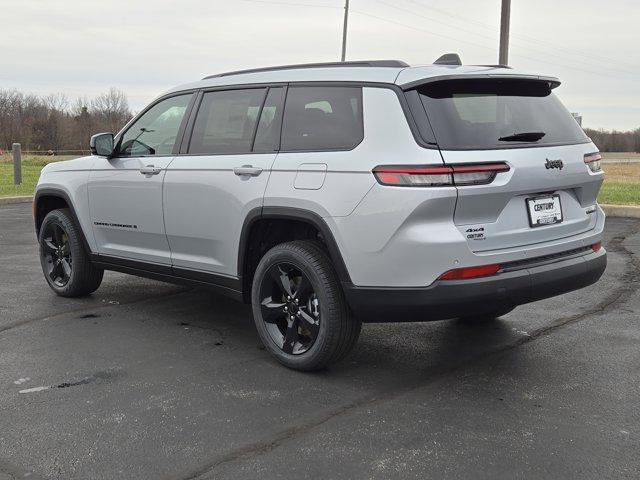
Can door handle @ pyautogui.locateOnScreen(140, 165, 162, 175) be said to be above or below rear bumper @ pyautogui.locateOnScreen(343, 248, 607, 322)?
above

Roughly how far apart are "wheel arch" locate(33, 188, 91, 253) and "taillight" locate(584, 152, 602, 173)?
13.2ft

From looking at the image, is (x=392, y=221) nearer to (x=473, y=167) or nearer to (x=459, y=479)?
(x=473, y=167)

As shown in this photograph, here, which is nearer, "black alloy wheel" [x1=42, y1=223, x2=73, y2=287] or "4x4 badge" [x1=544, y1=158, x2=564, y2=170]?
"4x4 badge" [x1=544, y1=158, x2=564, y2=170]

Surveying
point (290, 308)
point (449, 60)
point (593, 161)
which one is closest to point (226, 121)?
point (290, 308)

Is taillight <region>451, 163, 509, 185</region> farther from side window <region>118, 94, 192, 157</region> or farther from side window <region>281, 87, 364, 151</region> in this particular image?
side window <region>118, 94, 192, 157</region>

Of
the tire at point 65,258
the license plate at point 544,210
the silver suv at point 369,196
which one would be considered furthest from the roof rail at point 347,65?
the tire at point 65,258

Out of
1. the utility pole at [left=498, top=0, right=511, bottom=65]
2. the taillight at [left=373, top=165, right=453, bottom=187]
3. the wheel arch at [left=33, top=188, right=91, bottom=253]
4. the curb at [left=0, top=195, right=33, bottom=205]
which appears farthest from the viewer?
the utility pole at [left=498, top=0, right=511, bottom=65]

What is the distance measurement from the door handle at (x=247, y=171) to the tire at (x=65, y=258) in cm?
224

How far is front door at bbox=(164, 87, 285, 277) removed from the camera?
473 cm

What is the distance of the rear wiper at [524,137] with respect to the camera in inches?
162

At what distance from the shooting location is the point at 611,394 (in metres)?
4.10

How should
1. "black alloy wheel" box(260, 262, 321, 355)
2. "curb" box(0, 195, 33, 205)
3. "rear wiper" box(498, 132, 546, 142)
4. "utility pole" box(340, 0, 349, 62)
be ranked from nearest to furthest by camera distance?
1. "rear wiper" box(498, 132, 546, 142)
2. "black alloy wheel" box(260, 262, 321, 355)
3. "curb" box(0, 195, 33, 205)
4. "utility pole" box(340, 0, 349, 62)

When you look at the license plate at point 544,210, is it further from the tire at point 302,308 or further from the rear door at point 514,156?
the tire at point 302,308

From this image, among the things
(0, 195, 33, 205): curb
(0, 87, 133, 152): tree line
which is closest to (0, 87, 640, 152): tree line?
(0, 87, 133, 152): tree line
